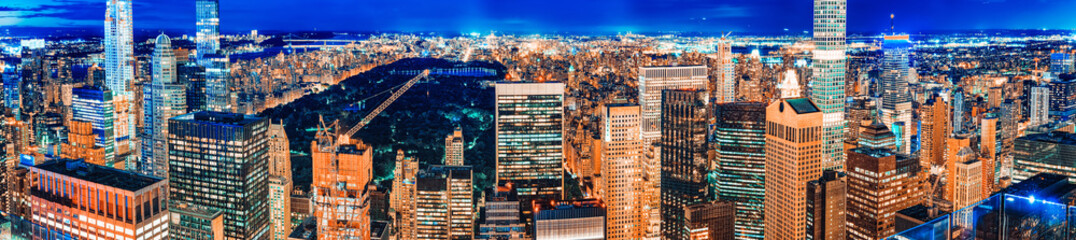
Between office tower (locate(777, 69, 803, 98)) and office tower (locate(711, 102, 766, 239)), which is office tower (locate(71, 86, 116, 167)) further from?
office tower (locate(777, 69, 803, 98))

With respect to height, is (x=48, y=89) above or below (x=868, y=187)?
above

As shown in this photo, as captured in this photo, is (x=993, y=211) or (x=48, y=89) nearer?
(x=993, y=211)

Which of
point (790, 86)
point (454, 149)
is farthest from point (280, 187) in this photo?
point (790, 86)

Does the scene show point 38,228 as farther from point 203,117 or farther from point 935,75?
point 935,75

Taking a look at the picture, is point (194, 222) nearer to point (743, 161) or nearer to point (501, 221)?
point (501, 221)

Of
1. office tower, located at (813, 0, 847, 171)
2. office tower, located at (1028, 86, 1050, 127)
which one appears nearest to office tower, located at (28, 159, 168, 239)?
office tower, located at (813, 0, 847, 171)

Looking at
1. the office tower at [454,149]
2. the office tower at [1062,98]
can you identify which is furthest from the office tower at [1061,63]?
the office tower at [454,149]

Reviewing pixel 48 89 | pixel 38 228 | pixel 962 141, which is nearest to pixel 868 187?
pixel 962 141

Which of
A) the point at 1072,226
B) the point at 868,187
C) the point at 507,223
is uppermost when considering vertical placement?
the point at 1072,226
